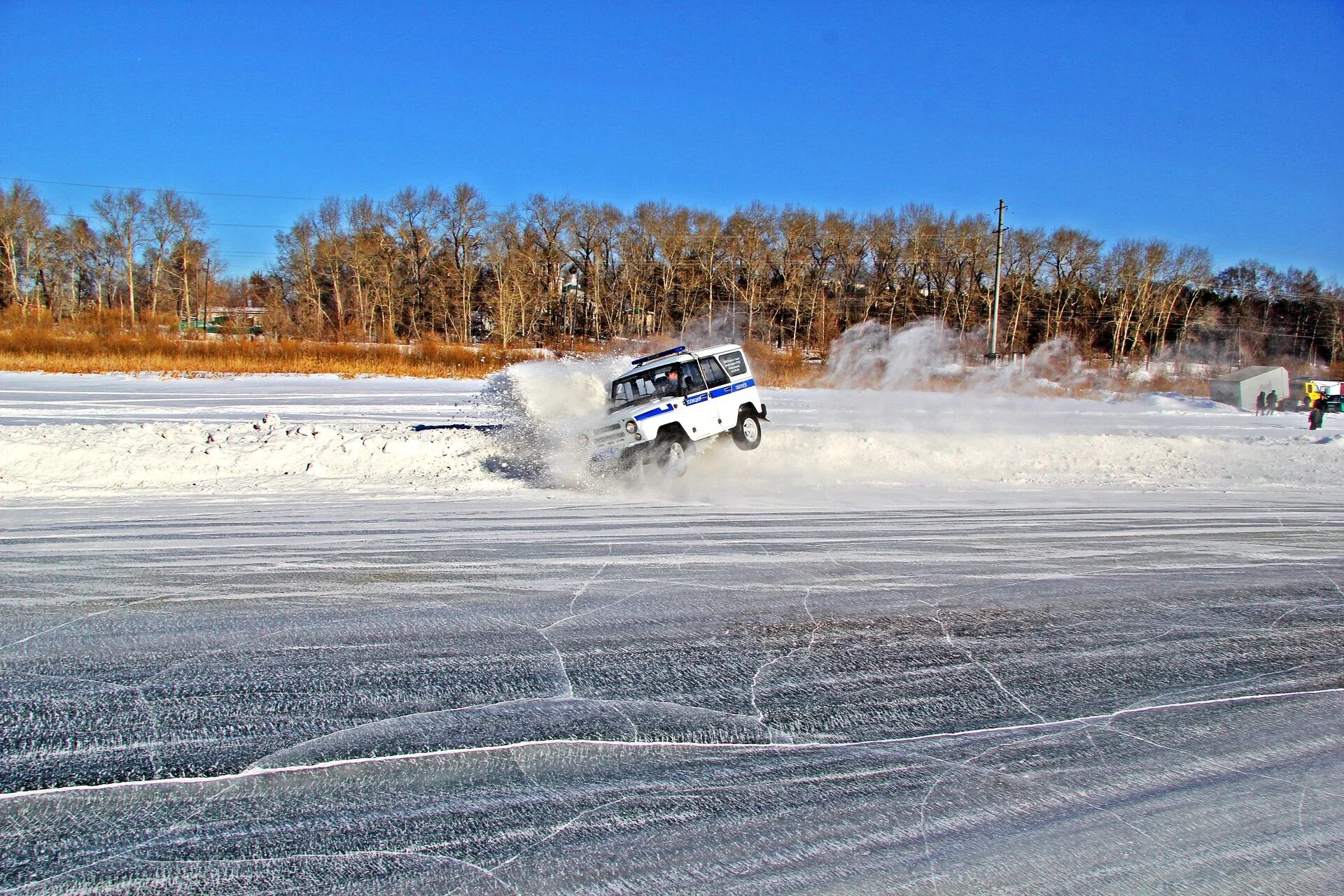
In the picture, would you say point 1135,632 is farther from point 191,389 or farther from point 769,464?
point 191,389

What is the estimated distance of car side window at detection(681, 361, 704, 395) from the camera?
13.8 m

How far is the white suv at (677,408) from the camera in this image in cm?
1298

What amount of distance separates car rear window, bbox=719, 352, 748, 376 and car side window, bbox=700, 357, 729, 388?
17 cm

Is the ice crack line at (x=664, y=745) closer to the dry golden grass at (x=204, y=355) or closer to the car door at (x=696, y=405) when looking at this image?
the car door at (x=696, y=405)

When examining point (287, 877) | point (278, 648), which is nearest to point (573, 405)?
point (278, 648)

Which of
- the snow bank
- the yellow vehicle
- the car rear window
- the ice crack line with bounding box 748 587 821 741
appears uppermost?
the car rear window

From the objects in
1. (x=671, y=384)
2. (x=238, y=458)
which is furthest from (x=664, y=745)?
(x=238, y=458)

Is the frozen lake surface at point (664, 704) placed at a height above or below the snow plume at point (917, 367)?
below

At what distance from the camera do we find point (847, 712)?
4043 mm

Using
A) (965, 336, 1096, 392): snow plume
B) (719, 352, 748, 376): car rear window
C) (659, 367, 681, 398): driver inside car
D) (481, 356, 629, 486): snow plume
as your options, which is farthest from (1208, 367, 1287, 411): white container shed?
(659, 367, 681, 398): driver inside car

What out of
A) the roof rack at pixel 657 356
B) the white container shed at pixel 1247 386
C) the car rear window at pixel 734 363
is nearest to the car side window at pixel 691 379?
the roof rack at pixel 657 356

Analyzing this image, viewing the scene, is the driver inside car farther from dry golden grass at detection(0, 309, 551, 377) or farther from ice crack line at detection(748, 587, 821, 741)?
dry golden grass at detection(0, 309, 551, 377)

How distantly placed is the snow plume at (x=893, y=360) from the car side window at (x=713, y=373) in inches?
377

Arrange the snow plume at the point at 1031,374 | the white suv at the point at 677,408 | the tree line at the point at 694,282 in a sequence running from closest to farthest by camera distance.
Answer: the white suv at the point at 677,408
the snow plume at the point at 1031,374
the tree line at the point at 694,282
